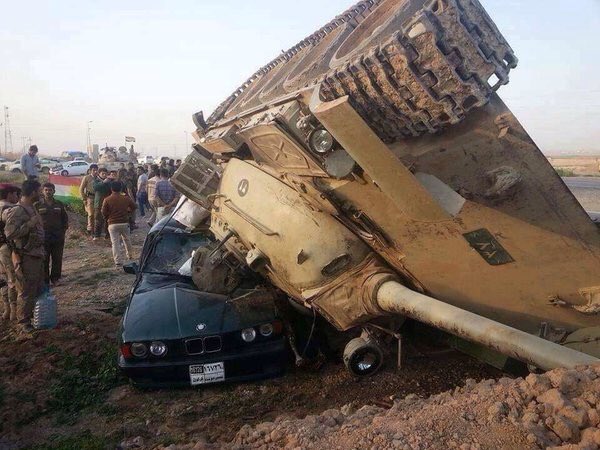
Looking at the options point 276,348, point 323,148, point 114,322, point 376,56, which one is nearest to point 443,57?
point 376,56

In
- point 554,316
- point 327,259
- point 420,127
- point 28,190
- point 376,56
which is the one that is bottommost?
point 554,316

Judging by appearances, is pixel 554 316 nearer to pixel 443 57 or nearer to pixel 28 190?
pixel 443 57

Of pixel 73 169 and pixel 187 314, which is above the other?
pixel 73 169

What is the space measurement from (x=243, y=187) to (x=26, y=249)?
11.1ft

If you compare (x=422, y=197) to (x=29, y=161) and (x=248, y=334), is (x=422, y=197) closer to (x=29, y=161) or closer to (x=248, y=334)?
(x=248, y=334)

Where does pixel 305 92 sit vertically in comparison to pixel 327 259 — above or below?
above

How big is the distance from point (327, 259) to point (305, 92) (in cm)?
134

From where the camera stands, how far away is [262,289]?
18.4 feet

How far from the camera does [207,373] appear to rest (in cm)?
495

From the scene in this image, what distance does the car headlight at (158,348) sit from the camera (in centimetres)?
491

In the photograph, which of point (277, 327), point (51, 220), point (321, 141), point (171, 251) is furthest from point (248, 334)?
point (51, 220)

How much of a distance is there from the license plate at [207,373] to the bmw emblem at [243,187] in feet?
5.20

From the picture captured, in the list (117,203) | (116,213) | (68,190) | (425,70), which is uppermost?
(68,190)

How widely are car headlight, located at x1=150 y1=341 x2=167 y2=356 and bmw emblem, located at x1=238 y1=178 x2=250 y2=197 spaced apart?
1.55 metres
